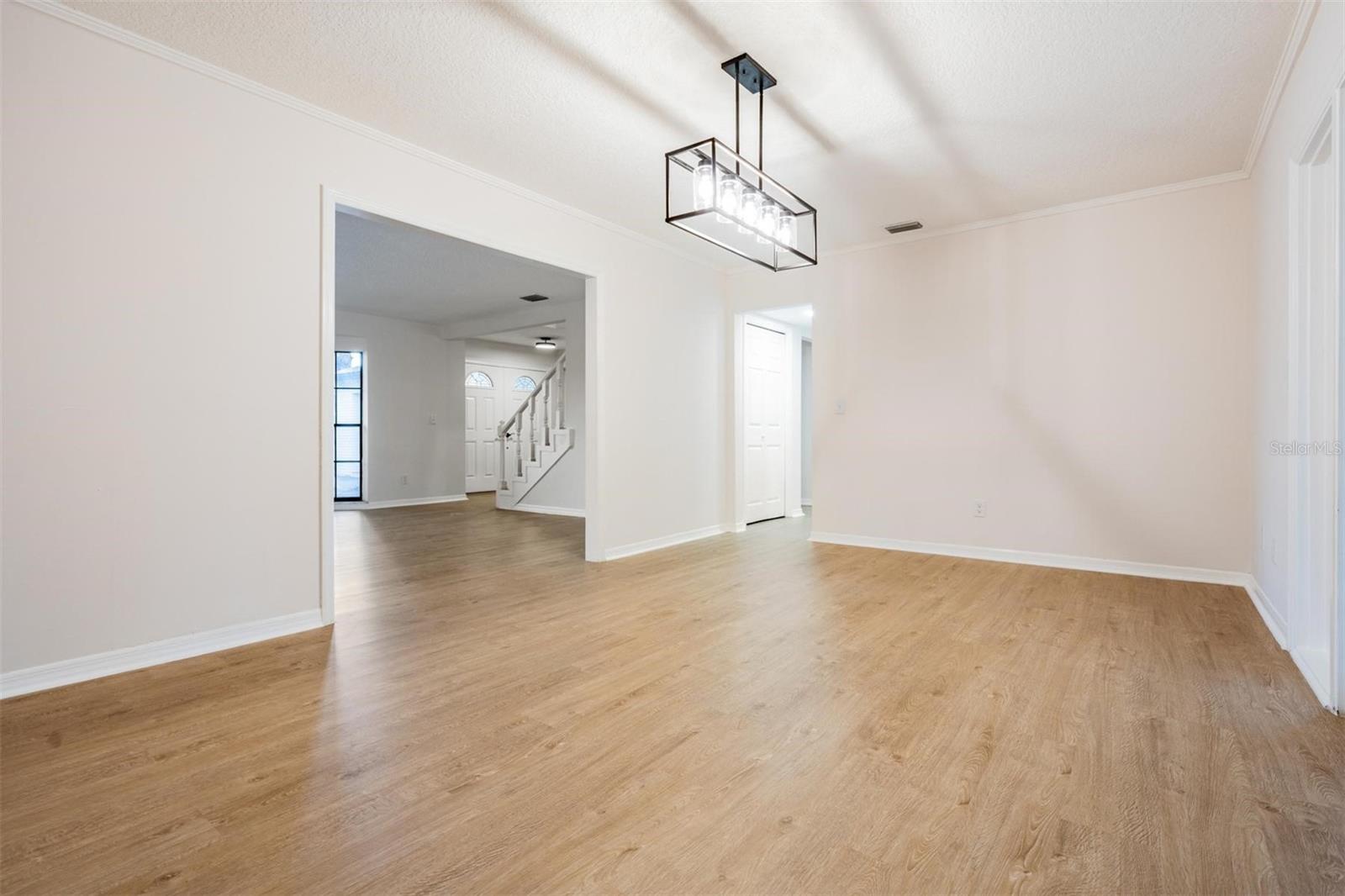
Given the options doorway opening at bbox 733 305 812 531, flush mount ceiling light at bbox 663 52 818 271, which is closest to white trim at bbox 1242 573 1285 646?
flush mount ceiling light at bbox 663 52 818 271

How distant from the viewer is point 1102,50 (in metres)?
2.60

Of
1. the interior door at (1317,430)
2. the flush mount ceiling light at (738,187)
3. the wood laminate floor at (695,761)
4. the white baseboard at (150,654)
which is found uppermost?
the flush mount ceiling light at (738,187)

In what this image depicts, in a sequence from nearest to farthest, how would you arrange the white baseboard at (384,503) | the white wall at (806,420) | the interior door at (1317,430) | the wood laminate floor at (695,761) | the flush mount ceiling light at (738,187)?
the wood laminate floor at (695,761), the interior door at (1317,430), the flush mount ceiling light at (738,187), the white baseboard at (384,503), the white wall at (806,420)

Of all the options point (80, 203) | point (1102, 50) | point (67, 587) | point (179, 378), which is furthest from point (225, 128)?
point (1102, 50)

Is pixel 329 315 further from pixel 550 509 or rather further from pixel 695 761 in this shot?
pixel 550 509

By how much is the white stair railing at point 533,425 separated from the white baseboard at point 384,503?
134 cm

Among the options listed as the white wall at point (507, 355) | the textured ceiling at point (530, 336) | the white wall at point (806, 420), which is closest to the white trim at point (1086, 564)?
the white wall at point (806, 420)

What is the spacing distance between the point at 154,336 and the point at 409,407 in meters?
6.40

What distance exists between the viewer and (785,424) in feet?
23.5

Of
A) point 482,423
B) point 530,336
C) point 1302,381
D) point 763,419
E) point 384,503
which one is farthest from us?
point 482,423

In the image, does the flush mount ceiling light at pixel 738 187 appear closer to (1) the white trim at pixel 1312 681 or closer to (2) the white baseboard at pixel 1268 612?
(1) the white trim at pixel 1312 681

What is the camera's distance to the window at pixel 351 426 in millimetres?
8602

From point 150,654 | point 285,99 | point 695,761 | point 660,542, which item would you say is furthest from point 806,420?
point 150,654

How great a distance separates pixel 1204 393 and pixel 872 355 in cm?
221
